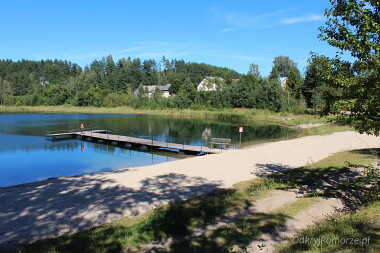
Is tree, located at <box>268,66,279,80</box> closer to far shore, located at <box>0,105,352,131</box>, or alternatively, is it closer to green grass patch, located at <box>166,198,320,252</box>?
far shore, located at <box>0,105,352,131</box>

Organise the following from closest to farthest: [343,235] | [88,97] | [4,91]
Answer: [343,235] → [88,97] → [4,91]

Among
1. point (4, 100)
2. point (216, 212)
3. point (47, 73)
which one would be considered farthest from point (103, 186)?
point (47, 73)

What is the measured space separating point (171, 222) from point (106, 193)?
4782 mm

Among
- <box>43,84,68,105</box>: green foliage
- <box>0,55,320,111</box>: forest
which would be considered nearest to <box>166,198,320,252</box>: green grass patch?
<box>0,55,320,111</box>: forest

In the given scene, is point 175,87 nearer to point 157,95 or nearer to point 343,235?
point 157,95

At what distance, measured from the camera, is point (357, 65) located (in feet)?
22.9

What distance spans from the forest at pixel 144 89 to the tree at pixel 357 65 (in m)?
50.7

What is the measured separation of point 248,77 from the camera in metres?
82.9

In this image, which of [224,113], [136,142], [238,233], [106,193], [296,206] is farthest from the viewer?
[224,113]

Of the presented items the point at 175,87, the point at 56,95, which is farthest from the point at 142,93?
the point at 56,95

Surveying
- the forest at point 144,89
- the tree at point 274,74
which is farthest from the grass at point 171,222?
the tree at point 274,74

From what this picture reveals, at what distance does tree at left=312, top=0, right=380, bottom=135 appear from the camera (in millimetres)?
6441

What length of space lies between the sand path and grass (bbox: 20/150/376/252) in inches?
30.9

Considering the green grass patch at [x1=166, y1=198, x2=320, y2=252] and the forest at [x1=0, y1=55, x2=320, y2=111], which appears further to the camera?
the forest at [x1=0, y1=55, x2=320, y2=111]
